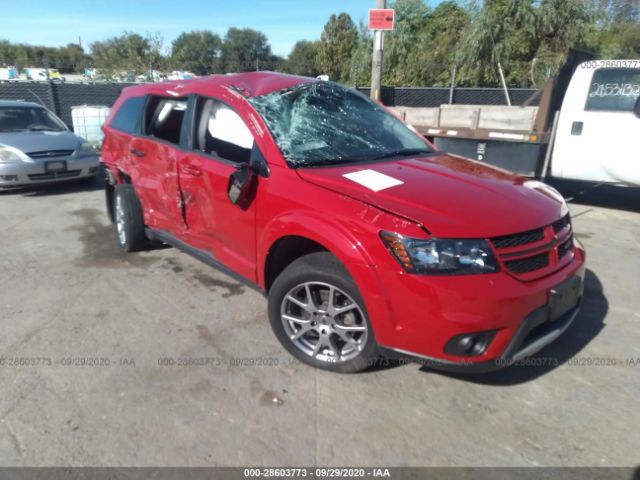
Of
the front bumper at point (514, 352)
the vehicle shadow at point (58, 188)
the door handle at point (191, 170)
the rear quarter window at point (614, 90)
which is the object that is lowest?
the vehicle shadow at point (58, 188)

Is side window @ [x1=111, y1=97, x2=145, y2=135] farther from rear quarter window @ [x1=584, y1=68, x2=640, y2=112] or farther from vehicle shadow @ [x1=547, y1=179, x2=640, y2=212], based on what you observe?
vehicle shadow @ [x1=547, y1=179, x2=640, y2=212]

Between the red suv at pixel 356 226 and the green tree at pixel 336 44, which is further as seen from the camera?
the green tree at pixel 336 44

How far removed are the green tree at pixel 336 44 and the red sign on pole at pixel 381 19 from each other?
142ft

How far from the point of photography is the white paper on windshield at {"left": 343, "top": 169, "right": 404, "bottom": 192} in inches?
104

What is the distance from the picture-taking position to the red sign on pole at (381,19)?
9633 mm

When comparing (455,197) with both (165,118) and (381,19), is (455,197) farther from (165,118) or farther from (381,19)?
(381,19)

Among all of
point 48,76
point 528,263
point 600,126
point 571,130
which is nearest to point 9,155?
point 528,263

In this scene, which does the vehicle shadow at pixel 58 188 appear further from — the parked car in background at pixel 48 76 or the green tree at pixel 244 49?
the green tree at pixel 244 49

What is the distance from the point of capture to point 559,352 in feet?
10.2

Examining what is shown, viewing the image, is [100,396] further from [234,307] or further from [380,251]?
[380,251]

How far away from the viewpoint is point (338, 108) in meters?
3.56

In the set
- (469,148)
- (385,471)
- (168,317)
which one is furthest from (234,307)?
(469,148)

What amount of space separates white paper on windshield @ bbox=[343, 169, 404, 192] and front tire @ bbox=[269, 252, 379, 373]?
460 mm

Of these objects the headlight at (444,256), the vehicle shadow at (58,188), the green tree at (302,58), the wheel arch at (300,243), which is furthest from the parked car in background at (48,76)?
the green tree at (302,58)
